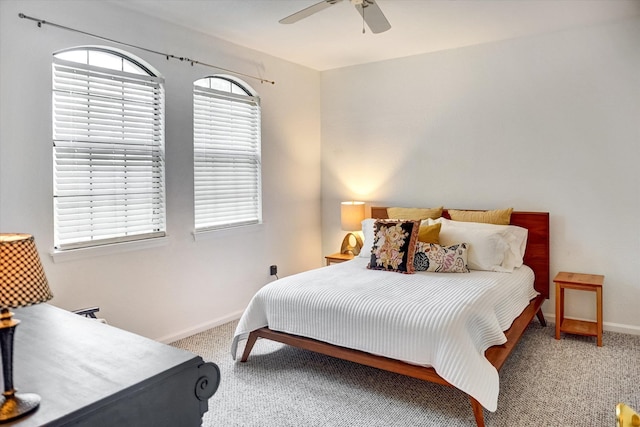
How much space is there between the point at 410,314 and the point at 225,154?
241 cm

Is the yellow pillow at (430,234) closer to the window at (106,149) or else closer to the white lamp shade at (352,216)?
the white lamp shade at (352,216)

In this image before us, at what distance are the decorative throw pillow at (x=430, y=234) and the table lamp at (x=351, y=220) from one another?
1.08 metres

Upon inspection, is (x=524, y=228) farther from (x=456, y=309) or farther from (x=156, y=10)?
(x=156, y=10)

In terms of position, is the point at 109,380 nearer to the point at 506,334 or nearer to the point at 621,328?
the point at 506,334

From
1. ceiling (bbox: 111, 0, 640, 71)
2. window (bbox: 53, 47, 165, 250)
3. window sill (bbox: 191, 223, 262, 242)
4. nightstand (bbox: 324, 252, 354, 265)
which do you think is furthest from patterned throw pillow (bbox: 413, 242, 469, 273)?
window (bbox: 53, 47, 165, 250)

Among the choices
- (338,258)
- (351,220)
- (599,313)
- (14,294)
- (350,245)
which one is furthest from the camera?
(350,245)

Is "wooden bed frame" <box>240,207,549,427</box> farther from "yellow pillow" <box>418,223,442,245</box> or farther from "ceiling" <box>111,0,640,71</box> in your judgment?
"ceiling" <box>111,0,640,71</box>

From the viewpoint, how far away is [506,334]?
293 centimetres

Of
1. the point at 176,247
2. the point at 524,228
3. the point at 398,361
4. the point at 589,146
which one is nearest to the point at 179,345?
the point at 176,247

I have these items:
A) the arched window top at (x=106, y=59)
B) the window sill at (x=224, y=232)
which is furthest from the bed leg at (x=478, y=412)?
the arched window top at (x=106, y=59)

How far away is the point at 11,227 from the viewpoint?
2711 mm

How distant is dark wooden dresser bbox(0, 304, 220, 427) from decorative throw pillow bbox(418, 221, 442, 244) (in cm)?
270

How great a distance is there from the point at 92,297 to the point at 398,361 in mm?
2127

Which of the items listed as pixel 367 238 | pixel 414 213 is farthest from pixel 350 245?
pixel 414 213
